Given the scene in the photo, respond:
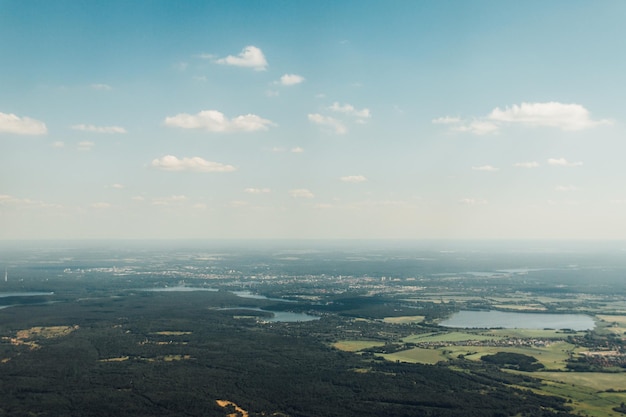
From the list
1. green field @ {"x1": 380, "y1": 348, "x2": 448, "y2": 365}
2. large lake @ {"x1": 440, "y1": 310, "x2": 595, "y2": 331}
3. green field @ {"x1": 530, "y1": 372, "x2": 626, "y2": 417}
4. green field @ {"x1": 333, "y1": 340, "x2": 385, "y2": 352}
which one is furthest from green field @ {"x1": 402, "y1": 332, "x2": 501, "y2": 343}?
green field @ {"x1": 530, "y1": 372, "x2": 626, "y2": 417}

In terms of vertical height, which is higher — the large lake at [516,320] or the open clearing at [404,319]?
the open clearing at [404,319]

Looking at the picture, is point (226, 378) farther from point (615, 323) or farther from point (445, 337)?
point (615, 323)

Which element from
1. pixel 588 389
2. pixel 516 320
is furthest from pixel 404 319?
pixel 588 389

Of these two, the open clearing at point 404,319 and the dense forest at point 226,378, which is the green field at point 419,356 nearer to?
the dense forest at point 226,378

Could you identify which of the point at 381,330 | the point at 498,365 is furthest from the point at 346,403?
the point at 381,330

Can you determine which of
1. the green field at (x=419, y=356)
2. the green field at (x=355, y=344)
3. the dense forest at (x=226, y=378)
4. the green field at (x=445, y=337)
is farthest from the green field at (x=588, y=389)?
the green field at (x=355, y=344)

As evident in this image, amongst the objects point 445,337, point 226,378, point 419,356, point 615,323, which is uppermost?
point 615,323

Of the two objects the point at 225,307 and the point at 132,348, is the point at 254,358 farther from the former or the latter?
the point at 225,307

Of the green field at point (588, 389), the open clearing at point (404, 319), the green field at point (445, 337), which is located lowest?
the green field at point (588, 389)
